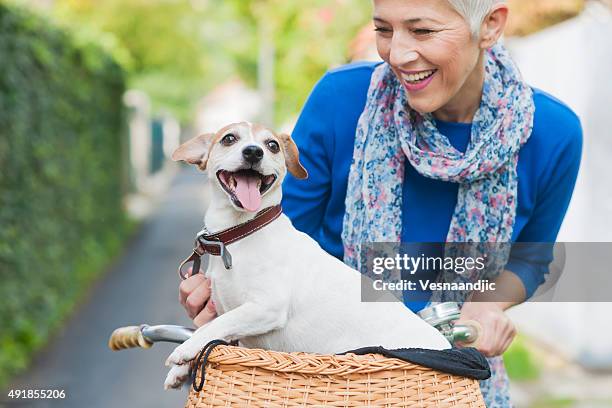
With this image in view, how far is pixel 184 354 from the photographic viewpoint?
175 centimetres

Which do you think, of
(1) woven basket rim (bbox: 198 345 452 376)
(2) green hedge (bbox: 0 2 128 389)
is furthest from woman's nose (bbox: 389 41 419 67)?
(2) green hedge (bbox: 0 2 128 389)

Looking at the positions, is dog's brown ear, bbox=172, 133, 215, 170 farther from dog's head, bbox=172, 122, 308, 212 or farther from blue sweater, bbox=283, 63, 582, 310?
blue sweater, bbox=283, 63, 582, 310

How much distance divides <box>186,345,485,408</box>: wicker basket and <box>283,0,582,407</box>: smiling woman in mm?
502

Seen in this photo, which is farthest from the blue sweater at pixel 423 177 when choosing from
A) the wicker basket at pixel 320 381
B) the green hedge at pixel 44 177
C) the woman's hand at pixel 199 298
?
the green hedge at pixel 44 177

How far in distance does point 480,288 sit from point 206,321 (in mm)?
794

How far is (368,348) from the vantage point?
170 cm

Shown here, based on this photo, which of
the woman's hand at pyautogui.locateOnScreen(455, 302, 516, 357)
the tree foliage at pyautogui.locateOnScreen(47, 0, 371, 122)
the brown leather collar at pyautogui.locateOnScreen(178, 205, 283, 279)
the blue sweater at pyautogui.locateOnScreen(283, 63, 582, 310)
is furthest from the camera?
the tree foliage at pyautogui.locateOnScreen(47, 0, 371, 122)

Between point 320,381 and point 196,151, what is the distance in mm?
612

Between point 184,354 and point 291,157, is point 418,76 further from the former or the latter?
point 184,354

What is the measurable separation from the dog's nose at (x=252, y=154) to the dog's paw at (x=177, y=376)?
0.48 metres

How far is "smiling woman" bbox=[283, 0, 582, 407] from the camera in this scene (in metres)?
2.17

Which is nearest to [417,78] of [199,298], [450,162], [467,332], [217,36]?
[450,162]

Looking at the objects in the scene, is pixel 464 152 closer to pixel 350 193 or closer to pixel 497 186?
pixel 497 186

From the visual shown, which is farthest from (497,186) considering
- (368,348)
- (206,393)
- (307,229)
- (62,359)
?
(62,359)
